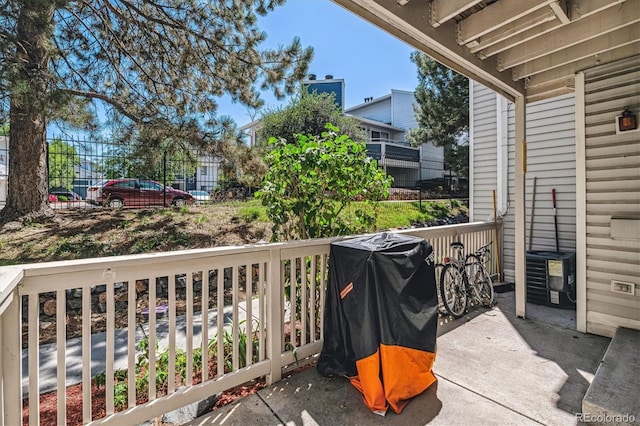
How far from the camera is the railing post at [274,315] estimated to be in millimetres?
2314

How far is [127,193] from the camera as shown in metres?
8.85

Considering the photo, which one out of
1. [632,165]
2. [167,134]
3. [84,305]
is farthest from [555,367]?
[167,134]

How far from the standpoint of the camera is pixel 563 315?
12.2ft

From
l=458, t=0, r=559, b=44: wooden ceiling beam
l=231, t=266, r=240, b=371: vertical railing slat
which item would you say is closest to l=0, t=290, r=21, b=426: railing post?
l=231, t=266, r=240, b=371: vertical railing slat

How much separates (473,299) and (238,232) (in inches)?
156

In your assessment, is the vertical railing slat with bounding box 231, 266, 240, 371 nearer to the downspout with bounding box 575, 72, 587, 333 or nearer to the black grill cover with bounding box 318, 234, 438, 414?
the black grill cover with bounding box 318, 234, 438, 414

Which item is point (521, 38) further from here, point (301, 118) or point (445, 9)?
point (301, 118)

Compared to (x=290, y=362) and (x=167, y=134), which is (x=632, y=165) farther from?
(x=167, y=134)

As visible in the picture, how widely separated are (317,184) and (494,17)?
177 cm

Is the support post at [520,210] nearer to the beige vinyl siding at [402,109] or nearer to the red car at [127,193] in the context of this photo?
the red car at [127,193]

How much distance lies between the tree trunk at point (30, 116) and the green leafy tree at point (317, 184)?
10.1ft

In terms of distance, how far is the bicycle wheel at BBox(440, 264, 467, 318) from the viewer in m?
3.53

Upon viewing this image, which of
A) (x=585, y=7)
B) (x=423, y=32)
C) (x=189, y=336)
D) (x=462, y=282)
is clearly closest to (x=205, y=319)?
(x=189, y=336)

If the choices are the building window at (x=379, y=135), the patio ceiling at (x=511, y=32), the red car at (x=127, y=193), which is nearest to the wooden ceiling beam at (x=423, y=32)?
the patio ceiling at (x=511, y=32)
